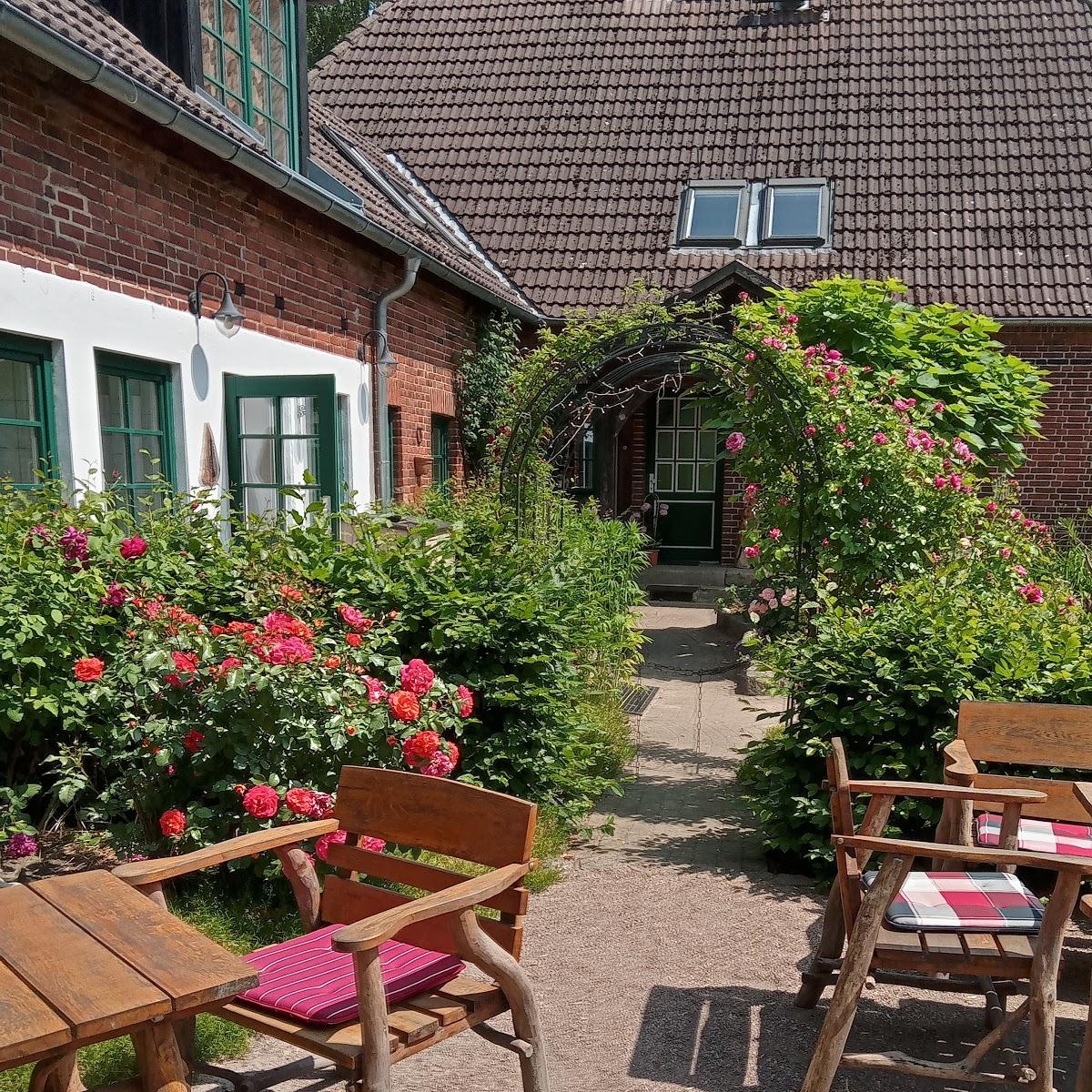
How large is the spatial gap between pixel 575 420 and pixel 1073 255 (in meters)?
5.94

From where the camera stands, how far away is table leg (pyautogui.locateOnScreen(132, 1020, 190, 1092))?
6.28 feet

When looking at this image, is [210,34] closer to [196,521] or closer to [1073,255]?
[196,521]

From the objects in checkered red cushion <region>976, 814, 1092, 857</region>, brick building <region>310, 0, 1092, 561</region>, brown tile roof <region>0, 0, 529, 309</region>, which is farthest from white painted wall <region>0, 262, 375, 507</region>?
brick building <region>310, 0, 1092, 561</region>

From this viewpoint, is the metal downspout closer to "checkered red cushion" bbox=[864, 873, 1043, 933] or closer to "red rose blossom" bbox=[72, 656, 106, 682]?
"red rose blossom" bbox=[72, 656, 106, 682]

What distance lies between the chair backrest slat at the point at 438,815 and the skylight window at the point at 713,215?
1083cm

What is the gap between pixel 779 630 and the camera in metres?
5.97

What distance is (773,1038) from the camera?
307 centimetres

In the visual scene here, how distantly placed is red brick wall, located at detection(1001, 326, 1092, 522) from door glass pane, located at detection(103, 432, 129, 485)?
9.60 metres

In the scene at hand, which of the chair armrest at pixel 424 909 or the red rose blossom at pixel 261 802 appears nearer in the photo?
the chair armrest at pixel 424 909

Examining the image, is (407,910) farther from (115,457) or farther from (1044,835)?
(115,457)

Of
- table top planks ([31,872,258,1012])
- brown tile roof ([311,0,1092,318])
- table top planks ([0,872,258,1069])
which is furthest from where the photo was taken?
brown tile roof ([311,0,1092,318])

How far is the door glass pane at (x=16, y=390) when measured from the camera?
16.0 feet

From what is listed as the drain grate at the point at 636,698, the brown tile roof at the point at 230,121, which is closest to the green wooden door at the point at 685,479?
the brown tile roof at the point at 230,121

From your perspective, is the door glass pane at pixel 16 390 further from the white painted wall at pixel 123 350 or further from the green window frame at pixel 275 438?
the green window frame at pixel 275 438
